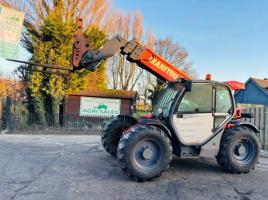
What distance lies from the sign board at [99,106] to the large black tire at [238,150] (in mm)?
9542

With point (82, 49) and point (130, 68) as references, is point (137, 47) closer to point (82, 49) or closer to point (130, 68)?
point (82, 49)

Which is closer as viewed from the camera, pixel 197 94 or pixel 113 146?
pixel 197 94

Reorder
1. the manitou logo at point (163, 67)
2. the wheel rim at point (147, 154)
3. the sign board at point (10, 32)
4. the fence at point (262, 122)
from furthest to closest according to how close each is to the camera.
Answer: the sign board at point (10, 32) → the fence at point (262, 122) → the manitou logo at point (163, 67) → the wheel rim at point (147, 154)

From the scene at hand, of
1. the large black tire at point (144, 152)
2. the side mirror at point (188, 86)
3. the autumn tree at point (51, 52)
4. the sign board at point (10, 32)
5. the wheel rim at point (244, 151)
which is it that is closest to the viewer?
the large black tire at point (144, 152)

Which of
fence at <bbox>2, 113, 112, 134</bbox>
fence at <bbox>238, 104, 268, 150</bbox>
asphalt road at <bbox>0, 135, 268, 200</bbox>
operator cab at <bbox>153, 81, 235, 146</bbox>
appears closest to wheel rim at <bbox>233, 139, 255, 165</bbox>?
asphalt road at <bbox>0, 135, 268, 200</bbox>

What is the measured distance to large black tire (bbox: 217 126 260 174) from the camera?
5.05 m

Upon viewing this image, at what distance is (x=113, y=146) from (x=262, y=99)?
70.1 feet

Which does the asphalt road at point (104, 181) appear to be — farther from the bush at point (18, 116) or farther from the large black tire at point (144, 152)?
the bush at point (18, 116)

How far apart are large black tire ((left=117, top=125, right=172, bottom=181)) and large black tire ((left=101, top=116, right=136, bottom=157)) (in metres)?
1.68

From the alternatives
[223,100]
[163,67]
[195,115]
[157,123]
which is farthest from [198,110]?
[163,67]

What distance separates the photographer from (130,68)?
25984 mm

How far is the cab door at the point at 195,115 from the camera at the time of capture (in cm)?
500

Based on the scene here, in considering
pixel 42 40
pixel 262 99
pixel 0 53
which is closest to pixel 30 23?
pixel 42 40

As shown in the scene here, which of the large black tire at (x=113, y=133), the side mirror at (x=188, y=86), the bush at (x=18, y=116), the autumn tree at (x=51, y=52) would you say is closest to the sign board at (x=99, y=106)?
the autumn tree at (x=51, y=52)
